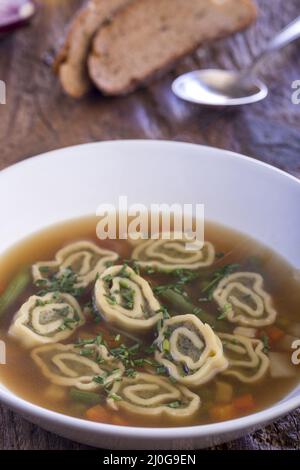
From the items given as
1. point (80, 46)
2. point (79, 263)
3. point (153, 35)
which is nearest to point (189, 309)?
point (79, 263)

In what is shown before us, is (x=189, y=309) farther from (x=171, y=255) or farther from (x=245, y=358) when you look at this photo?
(x=171, y=255)

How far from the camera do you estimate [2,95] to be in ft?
13.1

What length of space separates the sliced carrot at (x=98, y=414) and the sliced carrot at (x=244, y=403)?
0.37m

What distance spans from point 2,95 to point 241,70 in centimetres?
144

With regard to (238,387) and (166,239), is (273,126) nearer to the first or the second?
(166,239)

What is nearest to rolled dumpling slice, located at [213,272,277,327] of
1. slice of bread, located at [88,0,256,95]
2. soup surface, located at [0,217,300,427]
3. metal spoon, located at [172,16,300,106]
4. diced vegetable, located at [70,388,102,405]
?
soup surface, located at [0,217,300,427]

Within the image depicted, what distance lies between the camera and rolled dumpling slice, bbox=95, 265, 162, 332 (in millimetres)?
2377

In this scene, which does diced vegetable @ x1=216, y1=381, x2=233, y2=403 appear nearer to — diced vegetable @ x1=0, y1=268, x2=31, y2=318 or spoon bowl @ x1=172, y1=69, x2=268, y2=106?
diced vegetable @ x1=0, y1=268, x2=31, y2=318

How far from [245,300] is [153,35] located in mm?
2304

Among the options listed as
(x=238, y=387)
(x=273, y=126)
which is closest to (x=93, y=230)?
(x=238, y=387)

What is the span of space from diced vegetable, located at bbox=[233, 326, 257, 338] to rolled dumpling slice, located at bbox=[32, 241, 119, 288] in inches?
21.3

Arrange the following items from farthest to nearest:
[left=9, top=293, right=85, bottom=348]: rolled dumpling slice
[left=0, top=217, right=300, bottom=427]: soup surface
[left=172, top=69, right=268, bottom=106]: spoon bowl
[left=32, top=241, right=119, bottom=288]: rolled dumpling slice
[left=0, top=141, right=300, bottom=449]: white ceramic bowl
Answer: [left=172, top=69, right=268, bottom=106]: spoon bowl → [left=0, top=141, right=300, bottom=449]: white ceramic bowl → [left=32, top=241, right=119, bottom=288]: rolled dumpling slice → [left=9, top=293, right=85, bottom=348]: rolled dumpling slice → [left=0, top=217, right=300, bottom=427]: soup surface
